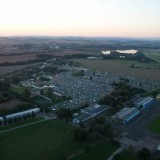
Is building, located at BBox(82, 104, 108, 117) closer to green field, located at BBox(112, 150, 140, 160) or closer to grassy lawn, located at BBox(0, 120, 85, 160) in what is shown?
grassy lawn, located at BBox(0, 120, 85, 160)

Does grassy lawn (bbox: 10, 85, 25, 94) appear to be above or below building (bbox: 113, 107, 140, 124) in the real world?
below

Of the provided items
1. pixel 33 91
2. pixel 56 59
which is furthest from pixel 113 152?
pixel 56 59

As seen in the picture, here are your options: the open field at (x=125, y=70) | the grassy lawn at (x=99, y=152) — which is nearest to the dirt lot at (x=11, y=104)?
the grassy lawn at (x=99, y=152)

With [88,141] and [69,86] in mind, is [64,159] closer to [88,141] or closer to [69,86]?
[88,141]

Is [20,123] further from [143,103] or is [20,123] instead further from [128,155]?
[143,103]

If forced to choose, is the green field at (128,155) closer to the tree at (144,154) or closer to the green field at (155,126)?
the tree at (144,154)

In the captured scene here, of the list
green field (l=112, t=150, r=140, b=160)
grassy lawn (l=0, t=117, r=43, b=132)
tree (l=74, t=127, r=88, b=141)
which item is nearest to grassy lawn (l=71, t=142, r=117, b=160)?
green field (l=112, t=150, r=140, b=160)
